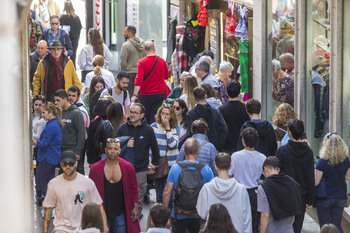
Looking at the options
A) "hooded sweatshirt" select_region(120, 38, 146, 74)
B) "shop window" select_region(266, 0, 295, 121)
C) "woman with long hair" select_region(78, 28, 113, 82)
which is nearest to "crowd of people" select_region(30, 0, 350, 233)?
"shop window" select_region(266, 0, 295, 121)

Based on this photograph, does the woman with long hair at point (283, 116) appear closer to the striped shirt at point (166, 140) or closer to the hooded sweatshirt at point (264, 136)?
the hooded sweatshirt at point (264, 136)

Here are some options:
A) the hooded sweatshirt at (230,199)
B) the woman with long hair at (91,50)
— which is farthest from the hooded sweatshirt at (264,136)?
the woman with long hair at (91,50)

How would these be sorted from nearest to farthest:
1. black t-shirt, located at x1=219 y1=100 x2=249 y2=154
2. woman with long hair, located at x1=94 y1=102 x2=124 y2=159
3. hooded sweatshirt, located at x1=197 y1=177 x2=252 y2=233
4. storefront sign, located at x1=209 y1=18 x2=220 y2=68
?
hooded sweatshirt, located at x1=197 y1=177 x2=252 y2=233
woman with long hair, located at x1=94 y1=102 x2=124 y2=159
black t-shirt, located at x1=219 y1=100 x2=249 y2=154
storefront sign, located at x1=209 y1=18 x2=220 y2=68

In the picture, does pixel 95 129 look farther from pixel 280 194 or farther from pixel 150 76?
pixel 150 76

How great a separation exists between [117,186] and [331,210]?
7.70 feet

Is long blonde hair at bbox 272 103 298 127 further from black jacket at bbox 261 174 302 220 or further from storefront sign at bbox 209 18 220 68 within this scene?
storefront sign at bbox 209 18 220 68

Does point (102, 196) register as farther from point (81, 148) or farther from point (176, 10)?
point (176, 10)

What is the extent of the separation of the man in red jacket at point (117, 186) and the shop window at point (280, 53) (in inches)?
214

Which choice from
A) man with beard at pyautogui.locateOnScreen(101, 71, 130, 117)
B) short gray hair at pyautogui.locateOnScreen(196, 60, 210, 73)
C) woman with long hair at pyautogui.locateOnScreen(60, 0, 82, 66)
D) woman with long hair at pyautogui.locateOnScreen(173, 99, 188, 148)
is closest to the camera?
woman with long hair at pyautogui.locateOnScreen(173, 99, 188, 148)

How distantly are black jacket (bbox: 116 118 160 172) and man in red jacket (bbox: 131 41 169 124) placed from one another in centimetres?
441

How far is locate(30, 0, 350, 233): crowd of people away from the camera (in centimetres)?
675

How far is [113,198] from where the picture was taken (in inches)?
298

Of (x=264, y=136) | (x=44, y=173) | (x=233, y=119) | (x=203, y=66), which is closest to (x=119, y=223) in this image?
(x=44, y=173)

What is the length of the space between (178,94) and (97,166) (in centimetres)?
467
